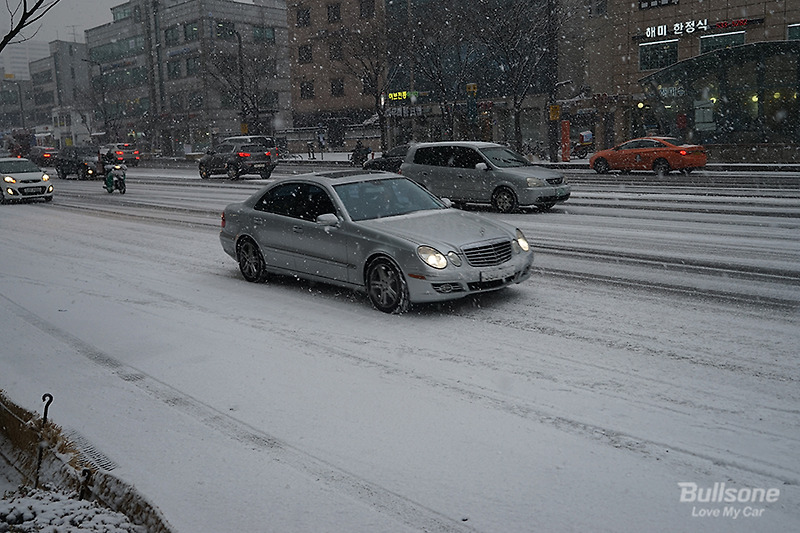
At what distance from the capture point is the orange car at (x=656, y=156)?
28.0m

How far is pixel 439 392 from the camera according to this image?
18.0 feet

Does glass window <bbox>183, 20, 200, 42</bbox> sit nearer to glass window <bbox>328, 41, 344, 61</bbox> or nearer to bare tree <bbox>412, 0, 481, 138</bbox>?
glass window <bbox>328, 41, 344, 61</bbox>

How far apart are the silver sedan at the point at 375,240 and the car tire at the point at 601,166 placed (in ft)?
74.4

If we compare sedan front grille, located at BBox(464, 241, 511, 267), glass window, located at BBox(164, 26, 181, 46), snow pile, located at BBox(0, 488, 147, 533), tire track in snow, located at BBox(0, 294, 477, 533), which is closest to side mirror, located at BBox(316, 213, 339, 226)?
sedan front grille, located at BBox(464, 241, 511, 267)

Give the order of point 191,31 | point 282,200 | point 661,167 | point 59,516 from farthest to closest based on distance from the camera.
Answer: point 191,31 < point 661,167 < point 282,200 < point 59,516

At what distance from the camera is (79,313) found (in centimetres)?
845

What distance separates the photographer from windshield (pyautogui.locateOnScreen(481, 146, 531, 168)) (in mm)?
16828

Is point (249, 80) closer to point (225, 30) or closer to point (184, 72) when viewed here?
point (225, 30)

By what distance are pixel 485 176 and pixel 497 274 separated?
902 cm

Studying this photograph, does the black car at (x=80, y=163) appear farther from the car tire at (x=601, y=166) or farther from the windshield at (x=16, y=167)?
the car tire at (x=601, y=166)

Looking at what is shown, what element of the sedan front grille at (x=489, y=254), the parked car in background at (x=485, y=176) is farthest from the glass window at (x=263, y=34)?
the sedan front grille at (x=489, y=254)

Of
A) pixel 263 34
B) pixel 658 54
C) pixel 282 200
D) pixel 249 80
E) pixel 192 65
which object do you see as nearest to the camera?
pixel 282 200

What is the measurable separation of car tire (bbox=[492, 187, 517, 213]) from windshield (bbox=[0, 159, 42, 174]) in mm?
16695

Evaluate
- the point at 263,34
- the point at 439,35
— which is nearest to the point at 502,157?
the point at 439,35
